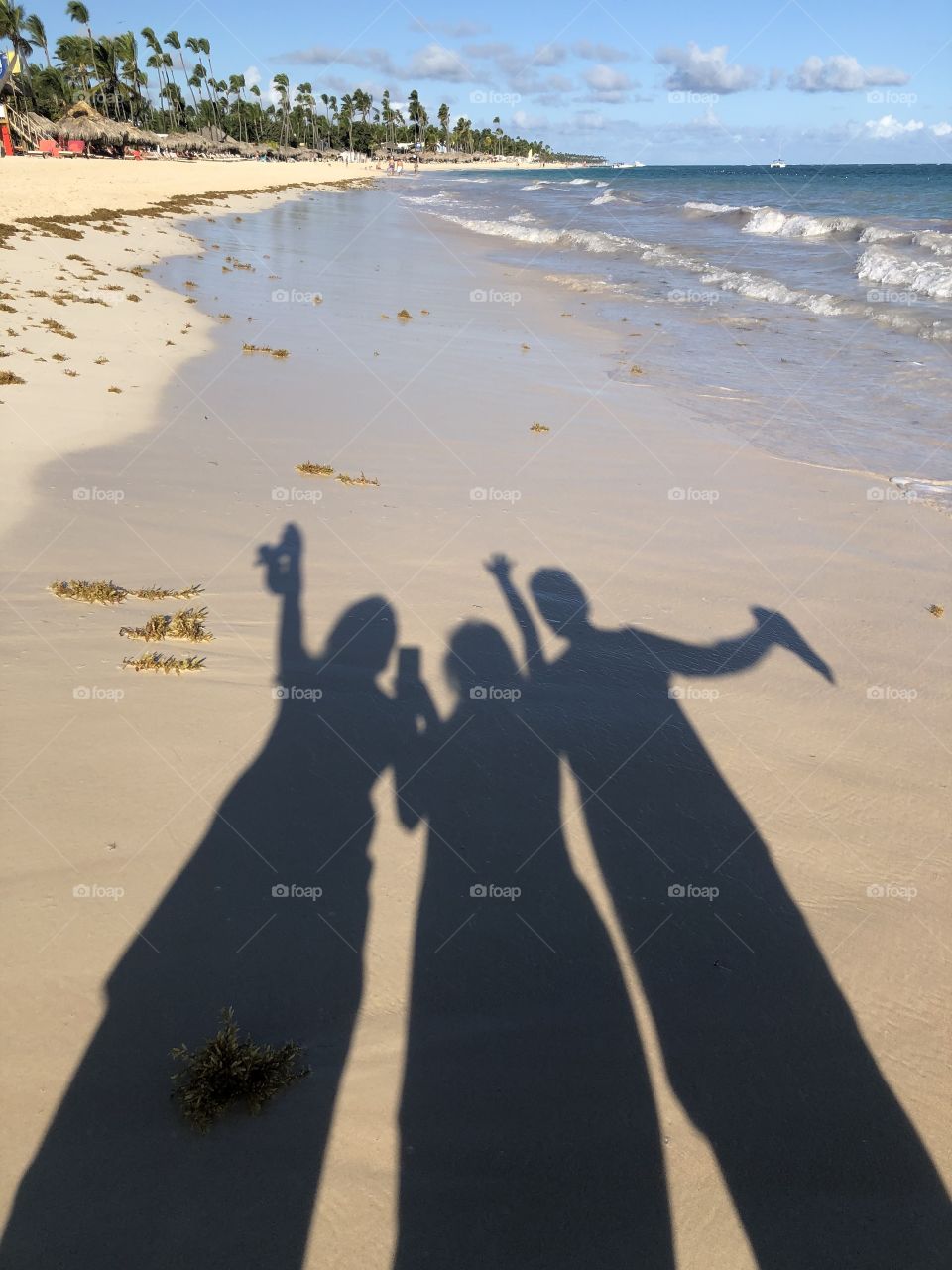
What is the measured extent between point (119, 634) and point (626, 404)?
9.20 m

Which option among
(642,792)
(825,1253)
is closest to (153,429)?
(642,792)

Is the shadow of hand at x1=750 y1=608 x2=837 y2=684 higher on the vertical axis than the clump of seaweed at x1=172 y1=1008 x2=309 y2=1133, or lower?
higher

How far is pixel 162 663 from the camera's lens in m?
5.28

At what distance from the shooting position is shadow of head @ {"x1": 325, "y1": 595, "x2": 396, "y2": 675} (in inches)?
223

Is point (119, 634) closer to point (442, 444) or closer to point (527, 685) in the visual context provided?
point (527, 685)
